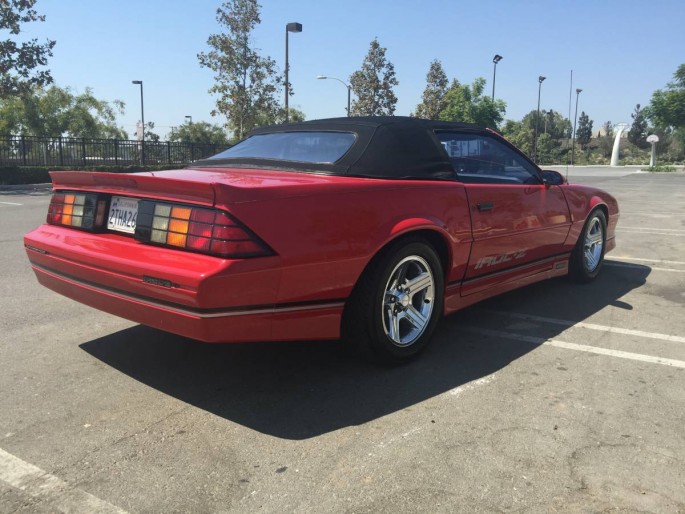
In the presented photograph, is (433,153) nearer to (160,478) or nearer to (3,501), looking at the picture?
(160,478)

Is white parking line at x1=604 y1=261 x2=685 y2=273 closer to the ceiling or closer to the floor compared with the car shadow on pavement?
closer to the ceiling

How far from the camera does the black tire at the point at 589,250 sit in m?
5.57

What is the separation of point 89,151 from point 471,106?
84.2ft

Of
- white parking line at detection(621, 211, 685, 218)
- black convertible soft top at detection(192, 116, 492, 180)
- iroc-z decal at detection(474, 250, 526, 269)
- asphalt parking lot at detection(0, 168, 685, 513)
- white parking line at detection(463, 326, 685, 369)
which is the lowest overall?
asphalt parking lot at detection(0, 168, 685, 513)

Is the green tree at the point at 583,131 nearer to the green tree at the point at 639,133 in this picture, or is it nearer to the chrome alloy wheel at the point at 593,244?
the green tree at the point at 639,133

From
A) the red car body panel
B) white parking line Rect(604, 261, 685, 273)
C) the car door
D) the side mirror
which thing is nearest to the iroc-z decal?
the car door

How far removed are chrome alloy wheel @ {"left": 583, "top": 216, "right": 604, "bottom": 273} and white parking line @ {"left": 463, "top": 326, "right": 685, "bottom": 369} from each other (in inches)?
75.6

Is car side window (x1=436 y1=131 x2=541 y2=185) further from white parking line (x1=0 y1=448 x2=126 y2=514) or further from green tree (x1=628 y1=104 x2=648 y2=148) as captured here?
green tree (x1=628 y1=104 x2=648 y2=148)

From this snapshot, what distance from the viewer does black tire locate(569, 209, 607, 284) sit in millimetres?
5574

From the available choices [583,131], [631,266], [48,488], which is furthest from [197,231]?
[583,131]

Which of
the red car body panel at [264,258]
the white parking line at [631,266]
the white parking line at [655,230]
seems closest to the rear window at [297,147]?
the red car body panel at [264,258]

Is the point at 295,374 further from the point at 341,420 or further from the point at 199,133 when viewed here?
the point at 199,133

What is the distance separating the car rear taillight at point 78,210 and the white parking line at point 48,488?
1.36m

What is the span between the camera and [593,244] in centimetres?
592
